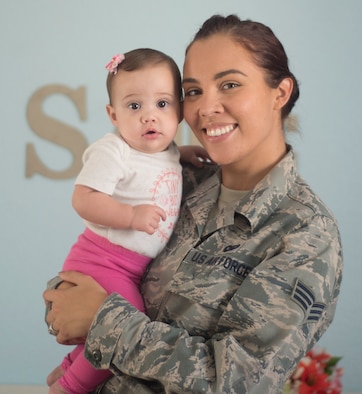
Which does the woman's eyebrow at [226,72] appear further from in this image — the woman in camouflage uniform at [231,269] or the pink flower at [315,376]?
the pink flower at [315,376]

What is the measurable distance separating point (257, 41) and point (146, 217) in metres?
0.48

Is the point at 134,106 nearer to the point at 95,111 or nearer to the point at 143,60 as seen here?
the point at 143,60

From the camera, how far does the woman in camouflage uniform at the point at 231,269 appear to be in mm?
1271

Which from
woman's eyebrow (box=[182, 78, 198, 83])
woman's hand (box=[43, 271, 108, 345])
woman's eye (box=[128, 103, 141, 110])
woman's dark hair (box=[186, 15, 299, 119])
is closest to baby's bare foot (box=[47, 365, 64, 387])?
woman's hand (box=[43, 271, 108, 345])

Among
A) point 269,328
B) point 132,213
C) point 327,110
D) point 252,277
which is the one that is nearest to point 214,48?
point 132,213

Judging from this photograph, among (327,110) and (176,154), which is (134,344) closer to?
(176,154)

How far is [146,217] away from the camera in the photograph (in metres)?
1.52

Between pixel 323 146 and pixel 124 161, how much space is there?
1.85 m

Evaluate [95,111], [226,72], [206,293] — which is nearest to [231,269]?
[206,293]

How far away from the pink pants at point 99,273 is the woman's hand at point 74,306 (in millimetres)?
45

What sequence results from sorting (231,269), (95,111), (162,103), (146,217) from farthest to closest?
(95,111) → (162,103) → (146,217) → (231,269)

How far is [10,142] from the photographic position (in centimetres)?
331

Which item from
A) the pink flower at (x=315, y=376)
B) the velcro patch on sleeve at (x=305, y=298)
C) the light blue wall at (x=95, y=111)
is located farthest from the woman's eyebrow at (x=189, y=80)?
the light blue wall at (x=95, y=111)

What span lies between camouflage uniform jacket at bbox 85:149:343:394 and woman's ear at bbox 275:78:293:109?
153 millimetres
